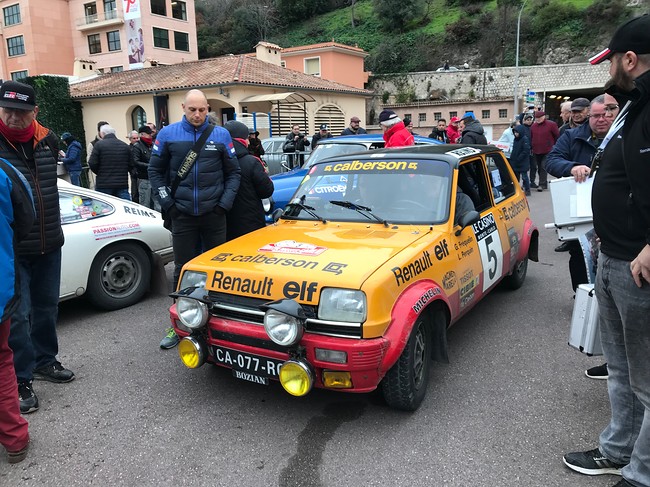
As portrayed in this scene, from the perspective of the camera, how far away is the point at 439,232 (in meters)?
3.68

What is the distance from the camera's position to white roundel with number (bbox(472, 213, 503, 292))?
4.21 m

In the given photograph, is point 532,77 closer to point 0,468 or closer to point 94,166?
point 94,166

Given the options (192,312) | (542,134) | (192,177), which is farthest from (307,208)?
(542,134)

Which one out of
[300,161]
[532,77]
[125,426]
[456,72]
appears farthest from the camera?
[456,72]

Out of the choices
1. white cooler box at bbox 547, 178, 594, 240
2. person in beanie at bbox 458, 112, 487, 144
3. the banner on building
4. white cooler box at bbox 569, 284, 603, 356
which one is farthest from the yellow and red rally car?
the banner on building

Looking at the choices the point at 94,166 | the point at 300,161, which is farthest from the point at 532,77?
the point at 94,166

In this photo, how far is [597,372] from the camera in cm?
367

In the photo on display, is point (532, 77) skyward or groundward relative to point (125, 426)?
skyward

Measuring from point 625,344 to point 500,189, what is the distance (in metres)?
2.97

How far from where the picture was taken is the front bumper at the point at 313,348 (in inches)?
110

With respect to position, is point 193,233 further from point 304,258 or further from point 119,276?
point 304,258

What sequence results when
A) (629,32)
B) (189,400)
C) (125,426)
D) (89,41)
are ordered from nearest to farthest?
(629,32) < (125,426) < (189,400) < (89,41)

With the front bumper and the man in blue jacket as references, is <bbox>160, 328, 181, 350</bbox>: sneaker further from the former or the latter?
the front bumper

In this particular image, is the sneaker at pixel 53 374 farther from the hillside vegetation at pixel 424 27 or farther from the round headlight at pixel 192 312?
the hillside vegetation at pixel 424 27
